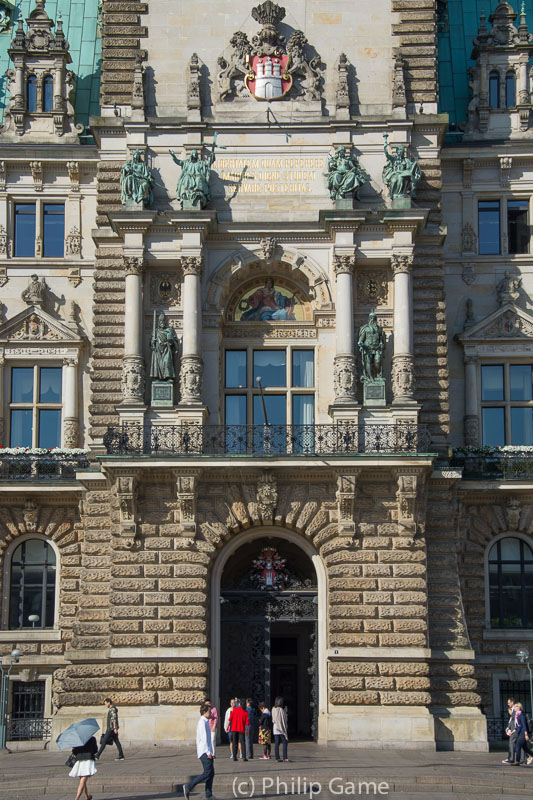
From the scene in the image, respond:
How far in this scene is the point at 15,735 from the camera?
3747cm

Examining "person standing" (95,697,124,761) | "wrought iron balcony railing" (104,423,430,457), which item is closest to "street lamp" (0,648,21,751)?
"person standing" (95,697,124,761)

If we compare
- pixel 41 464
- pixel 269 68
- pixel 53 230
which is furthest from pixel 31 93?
pixel 41 464

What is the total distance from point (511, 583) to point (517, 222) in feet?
37.1

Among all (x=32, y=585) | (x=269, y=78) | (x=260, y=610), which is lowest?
(x=260, y=610)

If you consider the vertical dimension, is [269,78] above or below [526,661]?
above

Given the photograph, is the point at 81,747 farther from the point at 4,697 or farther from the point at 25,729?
the point at 25,729

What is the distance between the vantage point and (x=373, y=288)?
126 ft

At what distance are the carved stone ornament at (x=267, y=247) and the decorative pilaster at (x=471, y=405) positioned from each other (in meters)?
6.89

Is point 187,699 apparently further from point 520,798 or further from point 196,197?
point 196,197

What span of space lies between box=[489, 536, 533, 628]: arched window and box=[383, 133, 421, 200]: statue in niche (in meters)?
10.7

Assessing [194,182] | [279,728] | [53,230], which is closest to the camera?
[279,728]

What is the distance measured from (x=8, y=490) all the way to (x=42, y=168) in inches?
409

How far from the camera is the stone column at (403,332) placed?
36906mm

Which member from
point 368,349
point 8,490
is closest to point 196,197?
point 368,349
